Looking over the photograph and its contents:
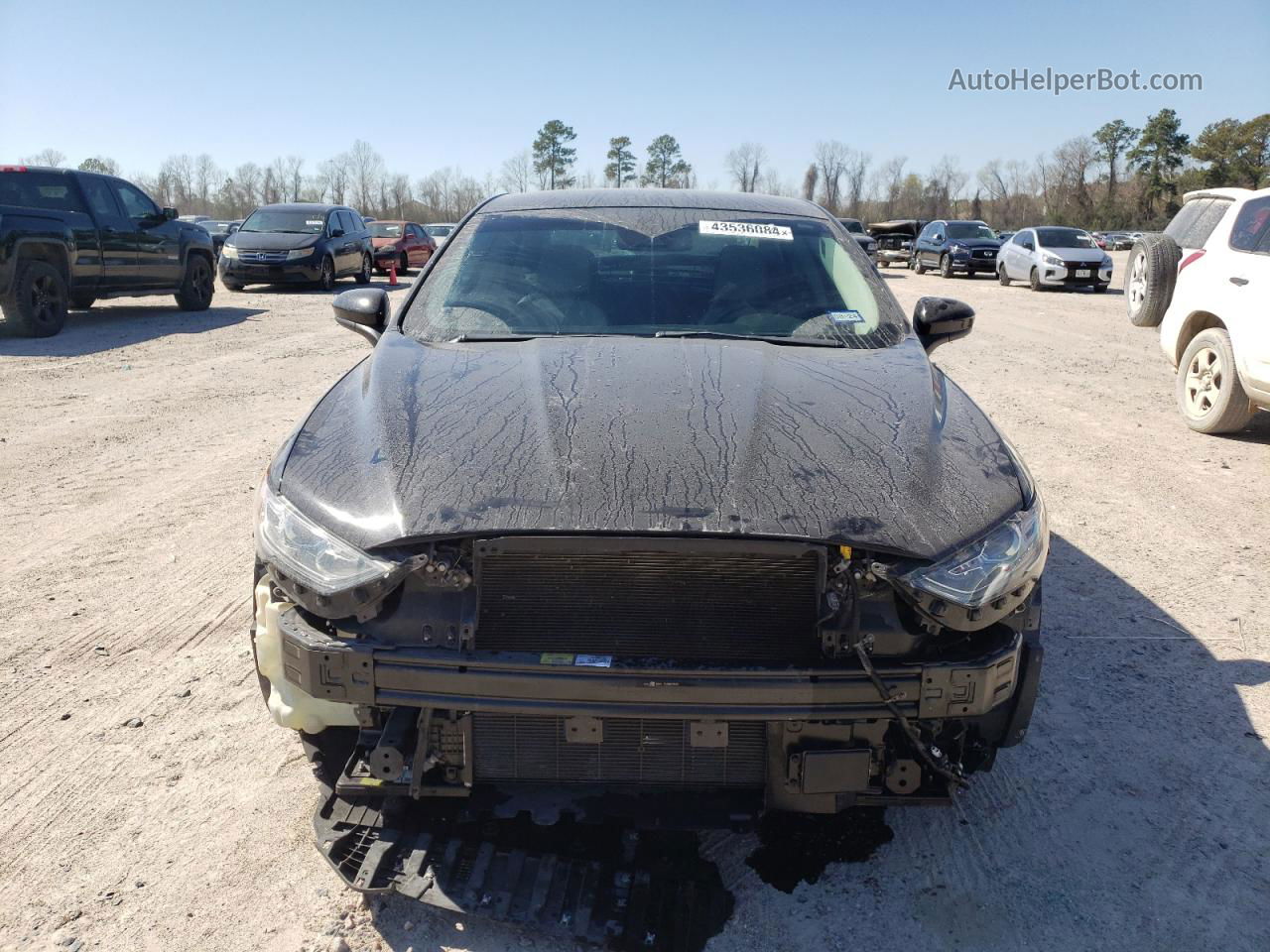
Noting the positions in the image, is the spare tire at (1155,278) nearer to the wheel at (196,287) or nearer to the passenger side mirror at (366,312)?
the passenger side mirror at (366,312)

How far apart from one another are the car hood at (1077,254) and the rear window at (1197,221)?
13769 millimetres

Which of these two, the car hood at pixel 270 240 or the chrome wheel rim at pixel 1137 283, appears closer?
the chrome wheel rim at pixel 1137 283

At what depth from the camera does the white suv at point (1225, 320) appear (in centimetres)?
679

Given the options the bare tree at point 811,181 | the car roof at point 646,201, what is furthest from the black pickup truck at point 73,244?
the bare tree at point 811,181

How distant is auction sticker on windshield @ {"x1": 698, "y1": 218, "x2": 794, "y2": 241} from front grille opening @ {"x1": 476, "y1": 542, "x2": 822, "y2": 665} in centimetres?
196

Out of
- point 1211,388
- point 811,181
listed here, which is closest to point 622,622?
point 1211,388

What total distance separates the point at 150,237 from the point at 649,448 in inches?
521

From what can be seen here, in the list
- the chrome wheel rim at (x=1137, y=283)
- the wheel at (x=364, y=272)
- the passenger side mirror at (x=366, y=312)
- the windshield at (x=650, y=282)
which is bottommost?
the wheel at (x=364, y=272)

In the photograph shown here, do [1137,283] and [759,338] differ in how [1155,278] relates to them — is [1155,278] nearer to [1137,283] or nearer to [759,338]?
[1137,283]

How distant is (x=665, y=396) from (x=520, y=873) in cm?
129

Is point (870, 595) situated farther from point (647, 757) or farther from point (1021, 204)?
point (1021, 204)

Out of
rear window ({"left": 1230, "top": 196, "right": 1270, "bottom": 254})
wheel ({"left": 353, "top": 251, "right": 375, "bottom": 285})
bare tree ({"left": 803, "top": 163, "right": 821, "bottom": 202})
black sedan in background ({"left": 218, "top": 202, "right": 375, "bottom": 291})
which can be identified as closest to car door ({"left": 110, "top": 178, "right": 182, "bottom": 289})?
black sedan in background ({"left": 218, "top": 202, "right": 375, "bottom": 291})

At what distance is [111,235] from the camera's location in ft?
41.2

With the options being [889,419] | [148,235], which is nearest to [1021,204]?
[148,235]
